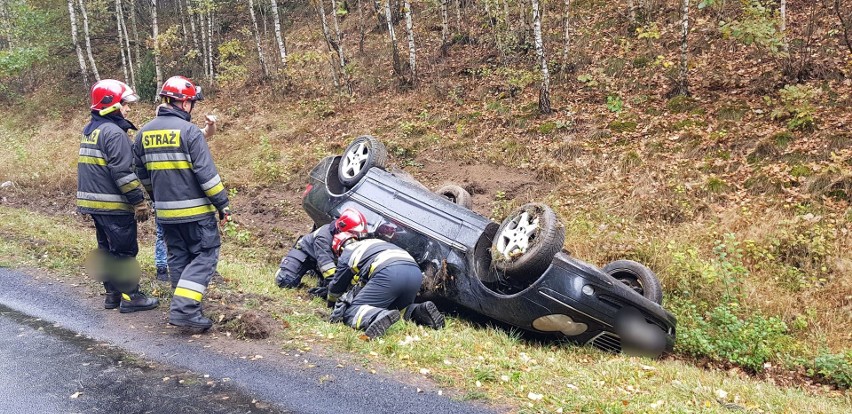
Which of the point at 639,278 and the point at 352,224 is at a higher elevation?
the point at 352,224

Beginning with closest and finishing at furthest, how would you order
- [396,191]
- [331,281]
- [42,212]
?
1. [331,281]
2. [396,191]
3. [42,212]

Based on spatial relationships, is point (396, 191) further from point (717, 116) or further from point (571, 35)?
point (571, 35)

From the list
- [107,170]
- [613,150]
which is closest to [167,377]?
[107,170]

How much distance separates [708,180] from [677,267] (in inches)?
84.2

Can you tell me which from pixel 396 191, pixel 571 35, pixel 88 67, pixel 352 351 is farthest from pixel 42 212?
pixel 88 67

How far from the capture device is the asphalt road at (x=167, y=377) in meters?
3.45

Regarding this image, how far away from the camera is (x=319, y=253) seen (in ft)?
19.3

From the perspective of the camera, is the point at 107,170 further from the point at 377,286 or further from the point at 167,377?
the point at 377,286

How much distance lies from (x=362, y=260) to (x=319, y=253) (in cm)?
85

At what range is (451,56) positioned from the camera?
50.0ft

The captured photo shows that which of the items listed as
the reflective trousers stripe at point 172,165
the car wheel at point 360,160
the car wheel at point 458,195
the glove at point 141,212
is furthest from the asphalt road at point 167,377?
the car wheel at point 458,195

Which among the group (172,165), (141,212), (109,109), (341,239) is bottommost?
(341,239)

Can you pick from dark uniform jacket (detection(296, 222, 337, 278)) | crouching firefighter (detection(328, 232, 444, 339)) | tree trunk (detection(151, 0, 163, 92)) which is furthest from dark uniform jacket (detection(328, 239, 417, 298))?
tree trunk (detection(151, 0, 163, 92))

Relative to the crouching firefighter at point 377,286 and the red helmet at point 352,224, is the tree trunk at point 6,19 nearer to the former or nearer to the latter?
the red helmet at point 352,224
